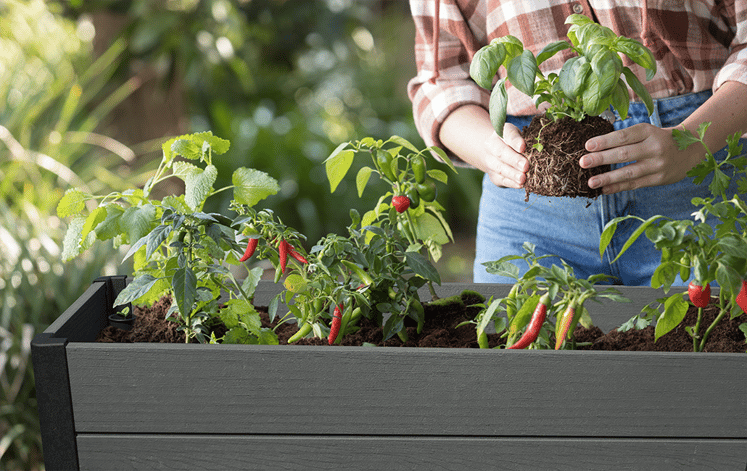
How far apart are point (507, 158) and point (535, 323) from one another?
27 cm

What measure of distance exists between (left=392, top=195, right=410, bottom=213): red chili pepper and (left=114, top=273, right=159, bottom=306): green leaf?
0.98ft

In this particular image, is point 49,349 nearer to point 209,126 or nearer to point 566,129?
point 566,129

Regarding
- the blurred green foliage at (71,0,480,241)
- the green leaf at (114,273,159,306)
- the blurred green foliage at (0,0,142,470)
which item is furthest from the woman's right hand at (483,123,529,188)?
the blurred green foliage at (71,0,480,241)

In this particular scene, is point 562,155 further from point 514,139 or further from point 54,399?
point 54,399

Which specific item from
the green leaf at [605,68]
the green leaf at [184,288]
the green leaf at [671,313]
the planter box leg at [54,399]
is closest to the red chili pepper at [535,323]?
the green leaf at [671,313]

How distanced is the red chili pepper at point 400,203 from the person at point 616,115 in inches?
5.7

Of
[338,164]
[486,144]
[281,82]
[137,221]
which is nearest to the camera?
[137,221]

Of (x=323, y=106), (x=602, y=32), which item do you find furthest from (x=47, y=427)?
(x=323, y=106)

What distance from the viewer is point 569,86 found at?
643 mm

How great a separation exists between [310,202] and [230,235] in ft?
8.15

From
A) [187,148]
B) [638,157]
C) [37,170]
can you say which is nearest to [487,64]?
[638,157]

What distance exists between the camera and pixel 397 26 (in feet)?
15.4

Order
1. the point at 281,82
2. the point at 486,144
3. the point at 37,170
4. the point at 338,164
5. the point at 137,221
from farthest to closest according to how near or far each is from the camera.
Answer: the point at 281,82
the point at 37,170
the point at 486,144
the point at 338,164
the point at 137,221

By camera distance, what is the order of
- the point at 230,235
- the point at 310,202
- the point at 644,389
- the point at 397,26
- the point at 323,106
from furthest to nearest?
the point at 397,26, the point at 323,106, the point at 310,202, the point at 230,235, the point at 644,389
